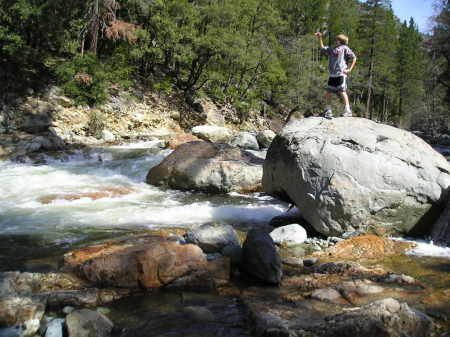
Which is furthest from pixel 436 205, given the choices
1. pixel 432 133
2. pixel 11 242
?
pixel 432 133

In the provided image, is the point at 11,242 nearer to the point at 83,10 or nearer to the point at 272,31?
the point at 83,10

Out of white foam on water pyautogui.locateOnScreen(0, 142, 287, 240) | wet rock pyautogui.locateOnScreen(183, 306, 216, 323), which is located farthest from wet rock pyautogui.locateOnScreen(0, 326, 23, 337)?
white foam on water pyautogui.locateOnScreen(0, 142, 287, 240)

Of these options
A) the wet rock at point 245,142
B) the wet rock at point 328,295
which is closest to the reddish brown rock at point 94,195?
the wet rock at point 328,295

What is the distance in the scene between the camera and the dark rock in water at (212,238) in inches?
214

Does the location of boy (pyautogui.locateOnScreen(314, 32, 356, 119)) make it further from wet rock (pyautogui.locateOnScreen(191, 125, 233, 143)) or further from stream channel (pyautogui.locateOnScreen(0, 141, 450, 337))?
wet rock (pyautogui.locateOnScreen(191, 125, 233, 143))

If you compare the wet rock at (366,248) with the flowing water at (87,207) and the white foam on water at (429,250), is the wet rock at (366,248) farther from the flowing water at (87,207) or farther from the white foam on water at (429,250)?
the flowing water at (87,207)

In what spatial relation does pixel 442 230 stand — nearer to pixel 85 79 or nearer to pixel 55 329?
pixel 55 329

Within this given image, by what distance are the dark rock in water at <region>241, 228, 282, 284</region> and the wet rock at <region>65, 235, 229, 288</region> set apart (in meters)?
0.43

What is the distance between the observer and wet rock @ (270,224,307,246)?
653cm

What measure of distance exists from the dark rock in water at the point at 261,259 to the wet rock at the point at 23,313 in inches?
93.0

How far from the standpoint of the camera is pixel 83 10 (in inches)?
787

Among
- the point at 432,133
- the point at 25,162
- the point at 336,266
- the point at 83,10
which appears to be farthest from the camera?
the point at 432,133

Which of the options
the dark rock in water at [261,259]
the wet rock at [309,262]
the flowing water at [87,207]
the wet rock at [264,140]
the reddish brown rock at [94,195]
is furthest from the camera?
the wet rock at [264,140]

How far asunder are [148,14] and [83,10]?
394 cm
